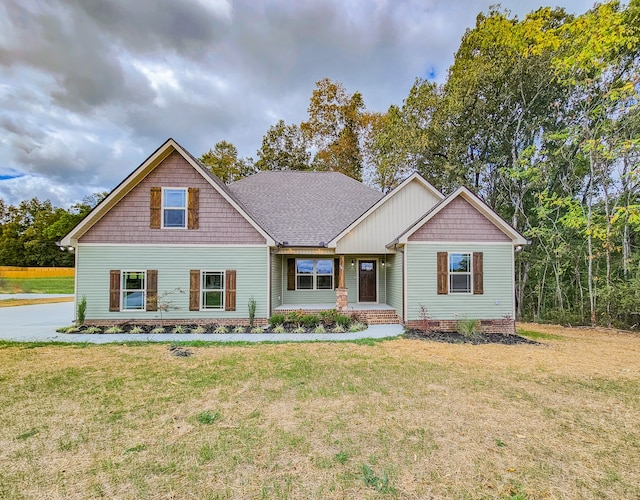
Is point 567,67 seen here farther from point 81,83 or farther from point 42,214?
point 42,214

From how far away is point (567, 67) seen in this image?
42.8 ft

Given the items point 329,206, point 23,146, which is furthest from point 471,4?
point 23,146

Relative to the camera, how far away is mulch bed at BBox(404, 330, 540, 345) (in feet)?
31.3

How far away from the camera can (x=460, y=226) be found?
441 inches

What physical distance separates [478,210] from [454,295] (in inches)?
124

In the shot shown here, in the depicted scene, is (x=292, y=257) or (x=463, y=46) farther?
(x=463, y=46)

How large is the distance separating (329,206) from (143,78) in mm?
11239

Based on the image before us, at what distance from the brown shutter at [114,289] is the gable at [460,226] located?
10711mm

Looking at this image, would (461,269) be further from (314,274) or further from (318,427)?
(318,427)

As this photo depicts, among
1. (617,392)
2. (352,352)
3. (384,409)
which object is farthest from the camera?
(352,352)

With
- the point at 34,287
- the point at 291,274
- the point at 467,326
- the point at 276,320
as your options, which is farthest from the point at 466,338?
the point at 34,287

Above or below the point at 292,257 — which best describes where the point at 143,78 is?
above

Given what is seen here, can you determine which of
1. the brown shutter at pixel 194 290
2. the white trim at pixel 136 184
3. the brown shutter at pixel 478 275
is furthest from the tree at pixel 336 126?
the brown shutter at pixel 194 290

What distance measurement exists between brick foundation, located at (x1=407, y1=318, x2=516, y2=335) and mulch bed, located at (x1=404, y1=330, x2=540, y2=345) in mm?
427
